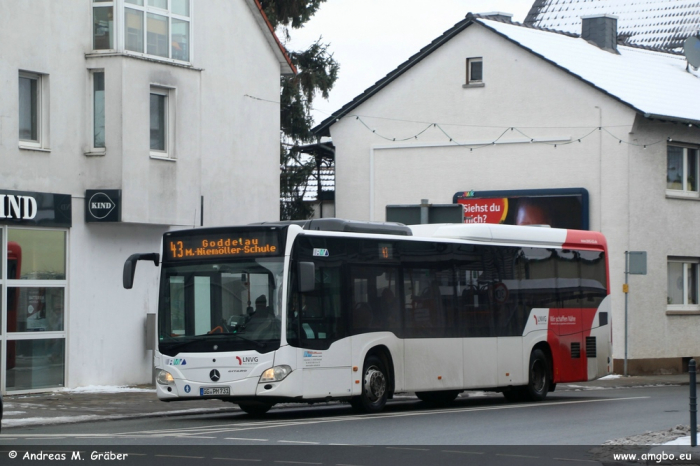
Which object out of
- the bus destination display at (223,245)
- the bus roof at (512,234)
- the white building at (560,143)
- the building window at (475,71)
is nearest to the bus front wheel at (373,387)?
the bus destination display at (223,245)

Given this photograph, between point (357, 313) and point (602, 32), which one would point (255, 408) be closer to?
point (357, 313)

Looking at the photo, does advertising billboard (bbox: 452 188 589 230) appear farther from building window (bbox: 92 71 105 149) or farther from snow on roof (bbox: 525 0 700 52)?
snow on roof (bbox: 525 0 700 52)

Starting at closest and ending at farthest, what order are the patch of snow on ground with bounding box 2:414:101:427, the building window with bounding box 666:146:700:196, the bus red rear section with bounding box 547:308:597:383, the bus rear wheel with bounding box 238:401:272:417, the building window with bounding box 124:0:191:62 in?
the patch of snow on ground with bounding box 2:414:101:427 → the bus rear wheel with bounding box 238:401:272:417 → the bus red rear section with bounding box 547:308:597:383 → the building window with bounding box 124:0:191:62 → the building window with bounding box 666:146:700:196

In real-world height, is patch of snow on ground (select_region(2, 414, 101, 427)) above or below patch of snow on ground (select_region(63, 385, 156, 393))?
above

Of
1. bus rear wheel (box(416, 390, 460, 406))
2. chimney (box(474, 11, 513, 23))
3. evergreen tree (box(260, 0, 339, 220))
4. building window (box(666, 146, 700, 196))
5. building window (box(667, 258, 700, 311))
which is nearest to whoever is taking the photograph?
bus rear wheel (box(416, 390, 460, 406))

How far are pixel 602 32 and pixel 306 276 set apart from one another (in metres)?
23.7

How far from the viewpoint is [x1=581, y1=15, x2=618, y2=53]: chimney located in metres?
37.3

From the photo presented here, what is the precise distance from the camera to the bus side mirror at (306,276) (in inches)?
645

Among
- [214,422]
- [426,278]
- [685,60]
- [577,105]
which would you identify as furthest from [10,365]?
[685,60]

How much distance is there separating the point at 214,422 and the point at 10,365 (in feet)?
21.5

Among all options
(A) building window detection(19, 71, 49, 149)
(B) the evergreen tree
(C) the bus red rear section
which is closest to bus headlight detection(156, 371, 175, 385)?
(A) building window detection(19, 71, 49, 149)

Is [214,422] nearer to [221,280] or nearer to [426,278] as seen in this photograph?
[221,280]

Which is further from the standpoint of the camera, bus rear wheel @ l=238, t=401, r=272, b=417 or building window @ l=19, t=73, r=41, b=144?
building window @ l=19, t=73, r=41, b=144

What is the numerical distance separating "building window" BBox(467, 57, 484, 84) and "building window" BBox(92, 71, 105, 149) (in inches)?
543
